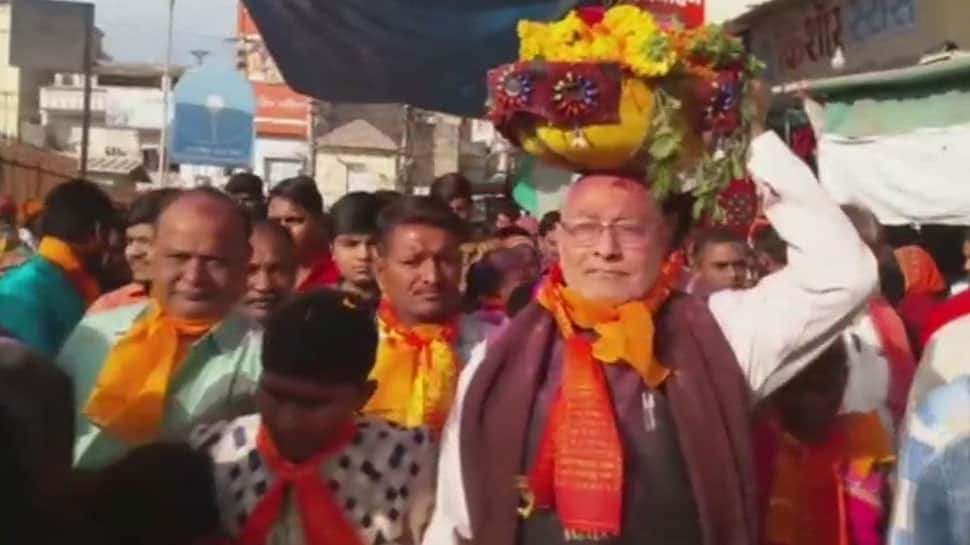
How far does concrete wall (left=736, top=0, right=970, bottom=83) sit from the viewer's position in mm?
10164

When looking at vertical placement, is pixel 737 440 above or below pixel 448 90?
below

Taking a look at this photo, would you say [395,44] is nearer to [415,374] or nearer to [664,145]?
[415,374]

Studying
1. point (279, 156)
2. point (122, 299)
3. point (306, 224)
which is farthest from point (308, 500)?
point (279, 156)

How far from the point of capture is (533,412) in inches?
144

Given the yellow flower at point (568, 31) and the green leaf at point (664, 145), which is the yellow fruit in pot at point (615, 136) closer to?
the green leaf at point (664, 145)

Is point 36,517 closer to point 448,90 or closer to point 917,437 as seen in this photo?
point 917,437

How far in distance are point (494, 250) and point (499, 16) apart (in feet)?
3.57

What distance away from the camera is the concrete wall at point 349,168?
31.6 m

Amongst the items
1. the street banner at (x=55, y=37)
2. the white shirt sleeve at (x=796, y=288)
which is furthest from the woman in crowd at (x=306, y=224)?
the street banner at (x=55, y=37)

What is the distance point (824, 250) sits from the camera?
11.8 ft

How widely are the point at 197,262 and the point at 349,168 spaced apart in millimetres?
27937

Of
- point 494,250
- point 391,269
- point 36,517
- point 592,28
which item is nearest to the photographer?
point 36,517

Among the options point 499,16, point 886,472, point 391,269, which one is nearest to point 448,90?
point 499,16

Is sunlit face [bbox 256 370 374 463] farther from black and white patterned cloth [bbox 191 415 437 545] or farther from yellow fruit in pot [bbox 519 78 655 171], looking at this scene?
yellow fruit in pot [bbox 519 78 655 171]
